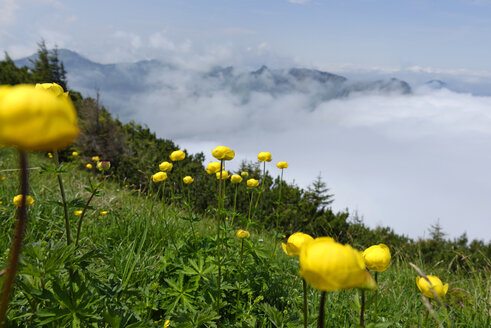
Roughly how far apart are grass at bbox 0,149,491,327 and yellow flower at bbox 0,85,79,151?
0.90m

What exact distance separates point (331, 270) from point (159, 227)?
2.52 m

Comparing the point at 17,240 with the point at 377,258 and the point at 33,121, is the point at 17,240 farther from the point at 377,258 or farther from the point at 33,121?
the point at 377,258

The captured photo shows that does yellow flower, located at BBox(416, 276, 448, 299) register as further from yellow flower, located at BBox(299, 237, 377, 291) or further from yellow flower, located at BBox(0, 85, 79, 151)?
yellow flower, located at BBox(0, 85, 79, 151)

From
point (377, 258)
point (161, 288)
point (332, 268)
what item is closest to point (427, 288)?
point (377, 258)

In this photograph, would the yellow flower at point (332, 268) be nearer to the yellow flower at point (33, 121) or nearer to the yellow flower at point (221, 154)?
the yellow flower at point (33, 121)

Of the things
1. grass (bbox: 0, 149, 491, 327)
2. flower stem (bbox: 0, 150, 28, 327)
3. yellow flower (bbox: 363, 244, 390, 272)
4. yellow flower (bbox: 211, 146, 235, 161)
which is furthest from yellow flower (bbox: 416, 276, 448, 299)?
flower stem (bbox: 0, 150, 28, 327)

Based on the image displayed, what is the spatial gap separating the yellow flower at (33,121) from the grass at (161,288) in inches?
35.4

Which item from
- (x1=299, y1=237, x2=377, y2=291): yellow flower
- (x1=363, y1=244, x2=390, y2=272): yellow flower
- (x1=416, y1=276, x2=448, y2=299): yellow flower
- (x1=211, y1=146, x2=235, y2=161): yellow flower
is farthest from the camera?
(x1=211, y1=146, x2=235, y2=161): yellow flower

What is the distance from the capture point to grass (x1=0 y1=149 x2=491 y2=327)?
1.34m

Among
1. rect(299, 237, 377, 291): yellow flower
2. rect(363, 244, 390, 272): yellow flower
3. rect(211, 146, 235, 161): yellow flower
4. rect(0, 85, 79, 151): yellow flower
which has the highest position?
rect(0, 85, 79, 151): yellow flower

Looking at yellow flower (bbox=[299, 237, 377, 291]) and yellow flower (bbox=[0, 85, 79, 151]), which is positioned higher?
yellow flower (bbox=[0, 85, 79, 151])

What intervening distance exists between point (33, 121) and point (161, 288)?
179cm

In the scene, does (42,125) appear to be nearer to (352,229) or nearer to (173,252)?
(173,252)

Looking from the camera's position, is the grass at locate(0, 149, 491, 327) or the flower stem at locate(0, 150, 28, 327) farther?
the grass at locate(0, 149, 491, 327)
